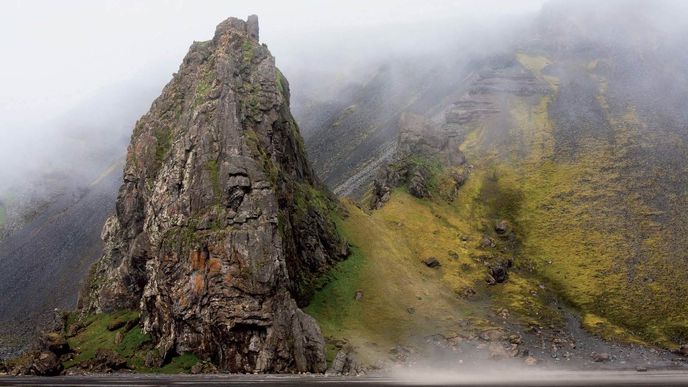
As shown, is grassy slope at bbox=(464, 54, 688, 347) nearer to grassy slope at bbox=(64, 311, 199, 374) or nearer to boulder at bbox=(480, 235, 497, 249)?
boulder at bbox=(480, 235, 497, 249)

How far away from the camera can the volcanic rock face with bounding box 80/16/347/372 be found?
98.9 meters

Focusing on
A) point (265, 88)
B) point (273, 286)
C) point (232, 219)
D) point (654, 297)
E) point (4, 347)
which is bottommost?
point (4, 347)

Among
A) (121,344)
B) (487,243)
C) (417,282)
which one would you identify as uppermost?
(121,344)

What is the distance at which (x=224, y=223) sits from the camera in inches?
4126

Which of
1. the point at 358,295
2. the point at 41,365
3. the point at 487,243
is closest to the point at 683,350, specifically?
the point at 487,243

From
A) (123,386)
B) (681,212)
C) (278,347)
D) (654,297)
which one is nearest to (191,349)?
(278,347)

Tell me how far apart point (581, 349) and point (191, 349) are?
73.0 m

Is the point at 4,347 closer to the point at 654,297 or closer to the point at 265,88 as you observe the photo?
the point at 265,88

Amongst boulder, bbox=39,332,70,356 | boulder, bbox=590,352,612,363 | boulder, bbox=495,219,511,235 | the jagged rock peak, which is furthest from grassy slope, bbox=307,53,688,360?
the jagged rock peak

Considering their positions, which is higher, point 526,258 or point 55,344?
point 55,344

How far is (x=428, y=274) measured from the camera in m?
141

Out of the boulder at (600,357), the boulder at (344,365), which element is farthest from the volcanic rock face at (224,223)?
the boulder at (600,357)

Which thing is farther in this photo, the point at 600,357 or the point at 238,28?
the point at 238,28

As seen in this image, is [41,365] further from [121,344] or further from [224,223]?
[224,223]
